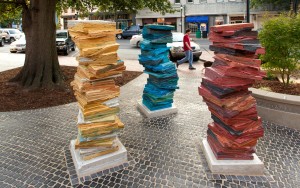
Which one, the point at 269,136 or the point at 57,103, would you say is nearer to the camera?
the point at 269,136

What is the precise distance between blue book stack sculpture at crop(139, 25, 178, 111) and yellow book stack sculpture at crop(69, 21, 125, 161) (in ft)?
7.62

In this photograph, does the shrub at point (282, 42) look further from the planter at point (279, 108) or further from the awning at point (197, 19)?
the awning at point (197, 19)

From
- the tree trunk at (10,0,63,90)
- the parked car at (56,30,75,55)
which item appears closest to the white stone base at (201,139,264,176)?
the tree trunk at (10,0,63,90)

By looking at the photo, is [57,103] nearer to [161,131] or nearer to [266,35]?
[161,131]

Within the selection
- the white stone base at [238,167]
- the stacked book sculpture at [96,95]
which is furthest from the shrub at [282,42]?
the stacked book sculpture at [96,95]

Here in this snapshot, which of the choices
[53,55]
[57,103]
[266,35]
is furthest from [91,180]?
[53,55]

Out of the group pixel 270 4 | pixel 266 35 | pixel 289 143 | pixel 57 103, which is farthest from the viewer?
pixel 270 4

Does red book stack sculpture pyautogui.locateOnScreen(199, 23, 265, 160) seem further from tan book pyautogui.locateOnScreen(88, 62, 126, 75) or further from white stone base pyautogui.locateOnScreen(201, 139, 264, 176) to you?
tan book pyautogui.locateOnScreen(88, 62, 126, 75)

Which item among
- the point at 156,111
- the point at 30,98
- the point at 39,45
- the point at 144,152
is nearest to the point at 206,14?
the point at 39,45

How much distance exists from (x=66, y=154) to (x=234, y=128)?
9.97 ft

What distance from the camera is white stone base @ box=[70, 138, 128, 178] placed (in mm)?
4262

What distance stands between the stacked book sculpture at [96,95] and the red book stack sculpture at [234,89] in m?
1.58

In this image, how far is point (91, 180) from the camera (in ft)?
13.7

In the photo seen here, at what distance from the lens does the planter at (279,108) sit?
226 inches
